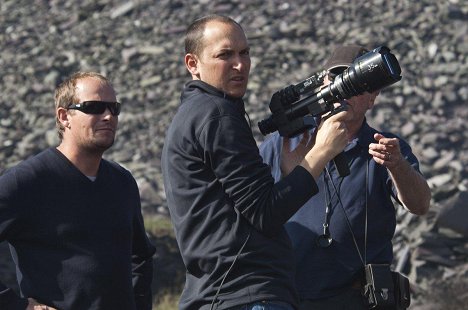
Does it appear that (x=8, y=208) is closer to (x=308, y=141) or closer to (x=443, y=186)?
(x=308, y=141)

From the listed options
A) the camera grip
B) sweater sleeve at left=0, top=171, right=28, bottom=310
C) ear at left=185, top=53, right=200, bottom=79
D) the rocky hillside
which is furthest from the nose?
the rocky hillside

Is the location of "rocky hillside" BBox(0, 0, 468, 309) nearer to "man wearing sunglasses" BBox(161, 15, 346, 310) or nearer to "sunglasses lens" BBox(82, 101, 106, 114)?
"sunglasses lens" BBox(82, 101, 106, 114)

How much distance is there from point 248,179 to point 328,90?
22.3 inches

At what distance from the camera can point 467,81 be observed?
18.6m

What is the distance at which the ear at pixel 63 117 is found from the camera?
16.7ft

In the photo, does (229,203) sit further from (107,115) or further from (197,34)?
(107,115)

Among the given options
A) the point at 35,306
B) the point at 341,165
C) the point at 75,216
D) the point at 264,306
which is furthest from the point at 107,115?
the point at 264,306

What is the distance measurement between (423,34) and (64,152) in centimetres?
1612

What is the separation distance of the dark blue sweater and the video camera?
931 mm

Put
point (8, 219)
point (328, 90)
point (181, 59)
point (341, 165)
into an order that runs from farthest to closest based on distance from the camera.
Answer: point (181, 59) → point (8, 219) → point (341, 165) → point (328, 90)

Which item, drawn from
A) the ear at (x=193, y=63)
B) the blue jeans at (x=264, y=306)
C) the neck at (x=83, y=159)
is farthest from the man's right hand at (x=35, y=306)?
the ear at (x=193, y=63)

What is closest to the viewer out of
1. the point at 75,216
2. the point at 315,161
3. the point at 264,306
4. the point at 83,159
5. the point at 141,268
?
the point at 264,306

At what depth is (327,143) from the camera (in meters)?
4.19

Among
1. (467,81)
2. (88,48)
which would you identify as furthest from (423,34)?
(88,48)
